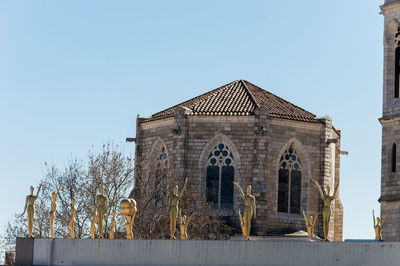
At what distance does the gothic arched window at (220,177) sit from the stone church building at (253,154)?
0.18ft

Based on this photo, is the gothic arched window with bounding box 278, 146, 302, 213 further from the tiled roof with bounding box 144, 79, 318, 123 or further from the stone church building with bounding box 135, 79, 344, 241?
the tiled roof with bounding box 144, 79, 318, 123

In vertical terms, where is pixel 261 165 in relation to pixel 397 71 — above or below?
below

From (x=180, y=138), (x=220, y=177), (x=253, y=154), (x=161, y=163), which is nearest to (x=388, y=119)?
(x=253, y=154)

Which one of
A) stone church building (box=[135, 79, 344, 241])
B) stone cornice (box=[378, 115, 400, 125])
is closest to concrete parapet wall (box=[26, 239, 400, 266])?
stone cornice (box=[378, 115, 400, 125])

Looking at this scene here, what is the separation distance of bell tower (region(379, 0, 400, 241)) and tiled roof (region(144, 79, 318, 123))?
958 centimetres

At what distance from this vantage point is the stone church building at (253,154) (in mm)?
58688

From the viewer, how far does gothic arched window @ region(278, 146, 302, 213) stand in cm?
5994

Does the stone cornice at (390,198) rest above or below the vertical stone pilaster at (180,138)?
below

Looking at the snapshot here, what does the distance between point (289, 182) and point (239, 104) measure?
514 centimetres

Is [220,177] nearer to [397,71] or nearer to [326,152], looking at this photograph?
[326,152]

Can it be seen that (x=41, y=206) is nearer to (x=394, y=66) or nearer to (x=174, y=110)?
(x=174, y=110)

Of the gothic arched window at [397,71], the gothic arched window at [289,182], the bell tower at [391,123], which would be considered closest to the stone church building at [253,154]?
the gothic arched window at [289,182]

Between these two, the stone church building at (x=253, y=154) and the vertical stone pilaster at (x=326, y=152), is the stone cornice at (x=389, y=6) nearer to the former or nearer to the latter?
the stone church building at (x=253, y=154)

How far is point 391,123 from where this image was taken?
50.0 m
